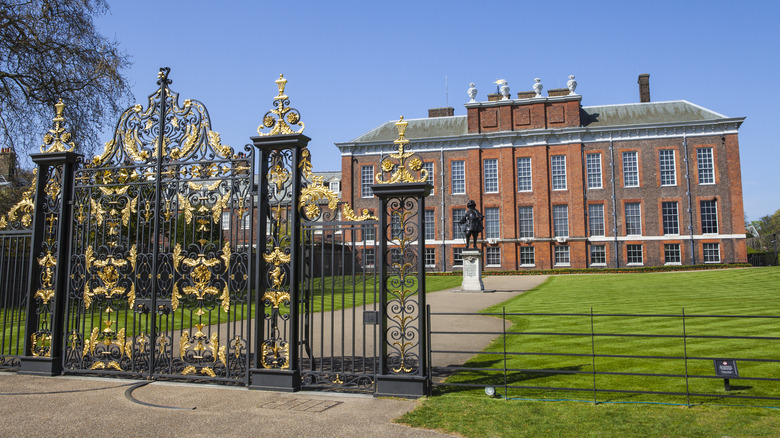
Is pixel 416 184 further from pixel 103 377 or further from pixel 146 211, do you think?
pixel 103 377

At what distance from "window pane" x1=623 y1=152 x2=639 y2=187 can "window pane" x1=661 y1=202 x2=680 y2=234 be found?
257 centimetres

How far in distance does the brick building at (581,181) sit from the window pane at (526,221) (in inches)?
3.2

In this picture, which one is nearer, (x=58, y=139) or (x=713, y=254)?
(x=58, y=139)

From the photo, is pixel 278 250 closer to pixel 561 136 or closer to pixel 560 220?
pixel 560 220

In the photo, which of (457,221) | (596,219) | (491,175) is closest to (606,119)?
(596,219)

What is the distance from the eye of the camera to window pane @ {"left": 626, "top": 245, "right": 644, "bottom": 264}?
38.0 meters

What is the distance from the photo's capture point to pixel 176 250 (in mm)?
7266

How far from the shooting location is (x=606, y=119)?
40.5m

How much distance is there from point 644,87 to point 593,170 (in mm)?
9087

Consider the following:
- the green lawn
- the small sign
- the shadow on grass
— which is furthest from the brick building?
the small sign

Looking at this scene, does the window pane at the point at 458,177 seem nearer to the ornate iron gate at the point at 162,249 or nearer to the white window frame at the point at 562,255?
the white window frame at the point at 562,255

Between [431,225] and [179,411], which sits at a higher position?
[431,225]

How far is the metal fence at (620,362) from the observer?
5898mm

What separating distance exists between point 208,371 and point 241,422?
76.2 inches
